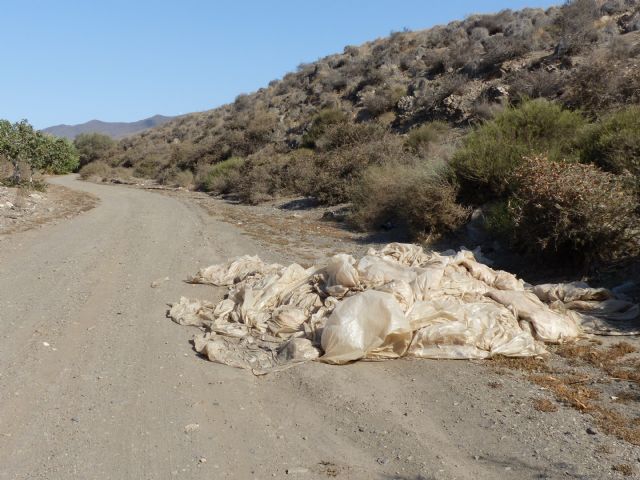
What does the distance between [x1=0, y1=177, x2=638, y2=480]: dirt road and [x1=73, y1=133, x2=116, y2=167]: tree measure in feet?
174

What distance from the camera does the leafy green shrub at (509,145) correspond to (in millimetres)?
12039

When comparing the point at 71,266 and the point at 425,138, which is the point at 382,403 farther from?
the point at 425,138

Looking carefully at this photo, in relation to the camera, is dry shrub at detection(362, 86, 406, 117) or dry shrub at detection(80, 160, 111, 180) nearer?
dry shrub at detection(362, 86, 406, 117)

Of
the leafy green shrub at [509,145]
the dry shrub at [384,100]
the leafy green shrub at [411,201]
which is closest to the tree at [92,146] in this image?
the dry shrub at [384,100]

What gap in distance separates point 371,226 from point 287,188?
9.25 metres

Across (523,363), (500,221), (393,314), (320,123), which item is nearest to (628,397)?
(523,363)

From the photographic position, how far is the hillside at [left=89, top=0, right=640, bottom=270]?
8.71m

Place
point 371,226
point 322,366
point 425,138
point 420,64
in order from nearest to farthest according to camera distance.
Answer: point 322,366, point 371,226, point 425,138, point 420,64

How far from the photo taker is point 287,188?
23.5 metres

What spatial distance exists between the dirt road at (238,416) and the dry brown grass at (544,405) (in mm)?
68

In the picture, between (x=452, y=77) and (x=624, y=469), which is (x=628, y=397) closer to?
(x=624, y=469)

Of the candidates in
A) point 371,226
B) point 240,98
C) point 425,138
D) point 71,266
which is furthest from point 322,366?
point 240,98

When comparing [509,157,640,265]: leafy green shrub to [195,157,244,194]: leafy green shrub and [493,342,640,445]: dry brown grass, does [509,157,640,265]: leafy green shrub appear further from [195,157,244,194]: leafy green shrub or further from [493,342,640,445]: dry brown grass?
[195,157,244,194]: leafy green shrub

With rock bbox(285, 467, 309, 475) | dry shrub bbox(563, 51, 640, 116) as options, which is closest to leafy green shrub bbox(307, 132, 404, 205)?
dry shrub bbox(563, 51, 640, 116)
